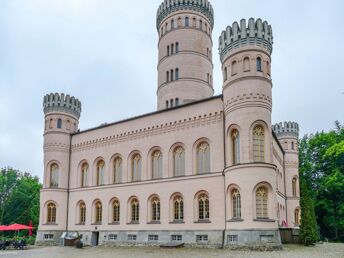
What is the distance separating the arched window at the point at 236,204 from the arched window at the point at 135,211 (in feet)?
32.0

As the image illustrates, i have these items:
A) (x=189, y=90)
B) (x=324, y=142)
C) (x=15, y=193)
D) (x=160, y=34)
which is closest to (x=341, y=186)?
(x=324, y=142)

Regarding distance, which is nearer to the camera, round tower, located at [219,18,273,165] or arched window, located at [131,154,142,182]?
round tower, located at [219,18,273,165]

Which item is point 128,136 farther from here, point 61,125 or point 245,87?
point 245,87

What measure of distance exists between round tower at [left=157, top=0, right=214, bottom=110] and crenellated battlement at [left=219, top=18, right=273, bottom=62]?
10879 millimetres

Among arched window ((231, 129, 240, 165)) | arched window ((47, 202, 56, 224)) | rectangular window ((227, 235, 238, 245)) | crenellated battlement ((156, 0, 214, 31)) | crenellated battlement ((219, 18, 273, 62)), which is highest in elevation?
crenellated battlement ((156, 0, 214, 31))

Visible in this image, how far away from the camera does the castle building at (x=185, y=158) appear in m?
27.4

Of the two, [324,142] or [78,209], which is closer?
[78,209]

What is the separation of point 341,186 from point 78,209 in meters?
29.1

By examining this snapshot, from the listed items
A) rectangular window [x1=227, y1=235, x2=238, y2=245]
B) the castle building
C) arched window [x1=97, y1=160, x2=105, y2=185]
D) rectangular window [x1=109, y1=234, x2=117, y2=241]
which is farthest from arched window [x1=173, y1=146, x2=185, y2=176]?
arched window [x1=97, y1=160, x2=105, y2=185]

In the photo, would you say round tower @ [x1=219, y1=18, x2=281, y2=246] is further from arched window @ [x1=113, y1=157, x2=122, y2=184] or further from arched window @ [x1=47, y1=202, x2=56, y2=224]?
arched window @ [x1=47, y1=202, x2=56, y2=224]

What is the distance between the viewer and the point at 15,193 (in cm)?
6456

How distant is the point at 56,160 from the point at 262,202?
22153 mm

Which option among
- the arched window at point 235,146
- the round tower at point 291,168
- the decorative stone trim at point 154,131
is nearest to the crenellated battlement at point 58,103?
the decorative stone trim at point 154,131

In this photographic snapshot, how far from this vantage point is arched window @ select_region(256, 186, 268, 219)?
26.2 m
